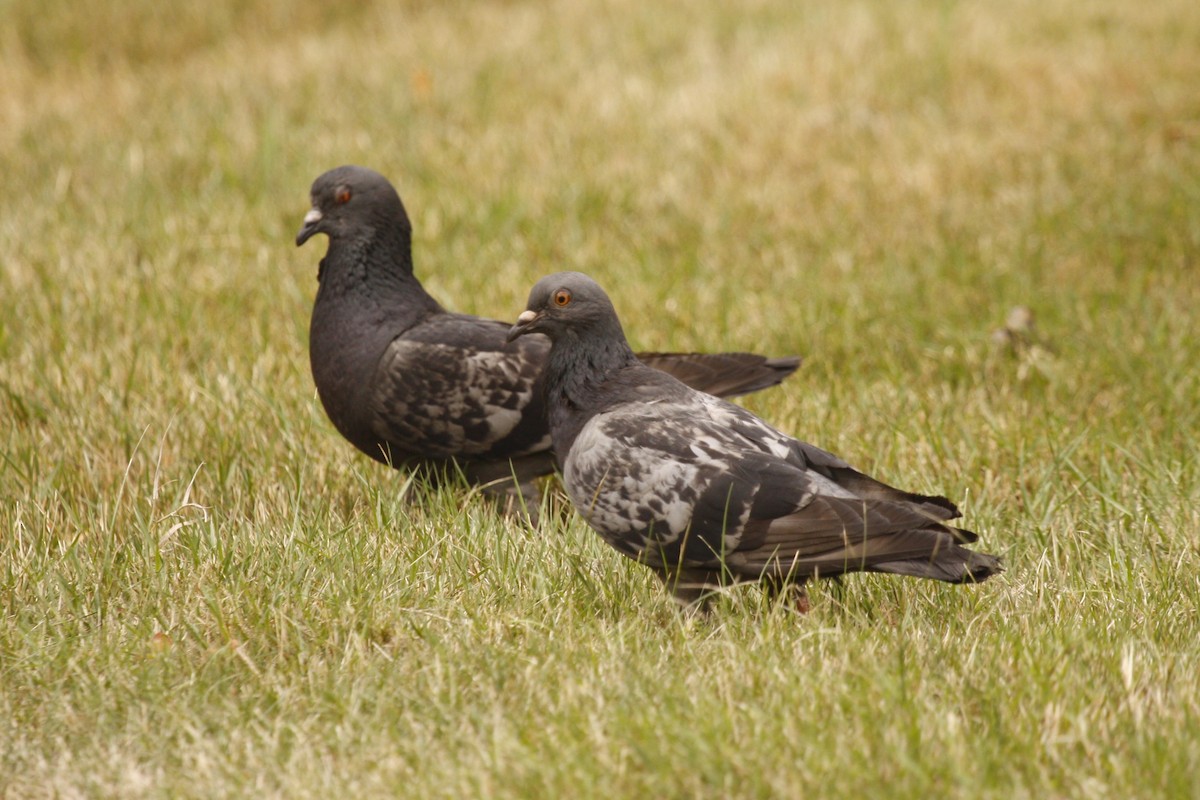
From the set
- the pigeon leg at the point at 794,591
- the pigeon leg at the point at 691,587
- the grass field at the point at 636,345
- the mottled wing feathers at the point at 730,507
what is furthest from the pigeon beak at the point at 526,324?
the pigeon leg at the point at 794,591

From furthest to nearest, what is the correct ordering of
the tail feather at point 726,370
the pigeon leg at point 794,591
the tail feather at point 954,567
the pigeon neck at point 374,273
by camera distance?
1. the pigeon neck at point 374,273
2. the tail feather at point 726,370
3. the pigeon leg at point 794,591
4. the tail feather at point 954,567

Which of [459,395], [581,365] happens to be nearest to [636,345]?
[459,395]

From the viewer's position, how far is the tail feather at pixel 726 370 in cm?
484

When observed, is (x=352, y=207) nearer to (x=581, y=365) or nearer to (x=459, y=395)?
(x=459, y=395)

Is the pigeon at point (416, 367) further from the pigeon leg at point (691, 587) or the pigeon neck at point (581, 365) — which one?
the pigeon leg at point (691, 587)

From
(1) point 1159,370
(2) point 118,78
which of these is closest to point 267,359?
(1) point 1159,370

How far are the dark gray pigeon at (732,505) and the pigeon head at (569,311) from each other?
24 cm

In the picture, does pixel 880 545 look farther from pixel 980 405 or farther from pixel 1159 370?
pixel 1159 370

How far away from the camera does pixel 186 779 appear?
2996 millimetres

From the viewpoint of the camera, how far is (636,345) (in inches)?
245

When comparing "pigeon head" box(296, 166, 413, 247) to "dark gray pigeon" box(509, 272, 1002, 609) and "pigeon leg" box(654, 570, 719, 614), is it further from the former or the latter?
"pigeon leg" box(654, 570, 719, 614)

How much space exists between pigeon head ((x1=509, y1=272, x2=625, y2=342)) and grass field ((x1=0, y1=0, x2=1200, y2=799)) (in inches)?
24.9

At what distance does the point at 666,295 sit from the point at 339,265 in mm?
2113

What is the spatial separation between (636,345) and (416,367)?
173cm
